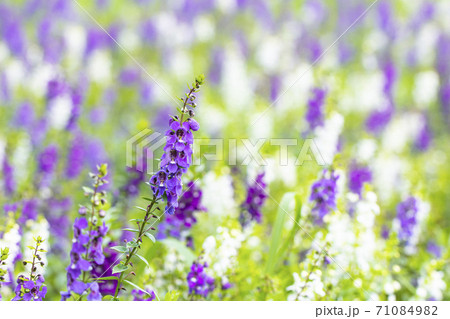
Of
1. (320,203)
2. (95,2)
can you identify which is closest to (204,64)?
(95,2)

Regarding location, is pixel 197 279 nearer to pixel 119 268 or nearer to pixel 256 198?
pixel 119 268

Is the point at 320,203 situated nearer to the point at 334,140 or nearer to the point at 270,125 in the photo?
the point at 334,140

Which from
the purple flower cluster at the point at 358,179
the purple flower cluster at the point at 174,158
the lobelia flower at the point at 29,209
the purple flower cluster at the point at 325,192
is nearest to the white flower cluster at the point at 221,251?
the purple flower cluster at the point at 325,192

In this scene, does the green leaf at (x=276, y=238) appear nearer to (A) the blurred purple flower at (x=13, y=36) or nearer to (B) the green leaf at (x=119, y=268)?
(B) the green leaf at (x=119, y=268)

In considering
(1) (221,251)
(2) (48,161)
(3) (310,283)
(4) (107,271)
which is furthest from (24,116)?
(3) (310,283)

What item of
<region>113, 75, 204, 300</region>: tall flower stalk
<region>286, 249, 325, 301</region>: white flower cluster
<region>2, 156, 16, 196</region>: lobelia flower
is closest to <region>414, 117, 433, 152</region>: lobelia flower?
<region>286, 249, 325, 301</region>: white flower cluster

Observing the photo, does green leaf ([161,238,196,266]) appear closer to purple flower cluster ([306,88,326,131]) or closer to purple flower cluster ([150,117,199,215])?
purple flower cluster ([150,117,199,215])
